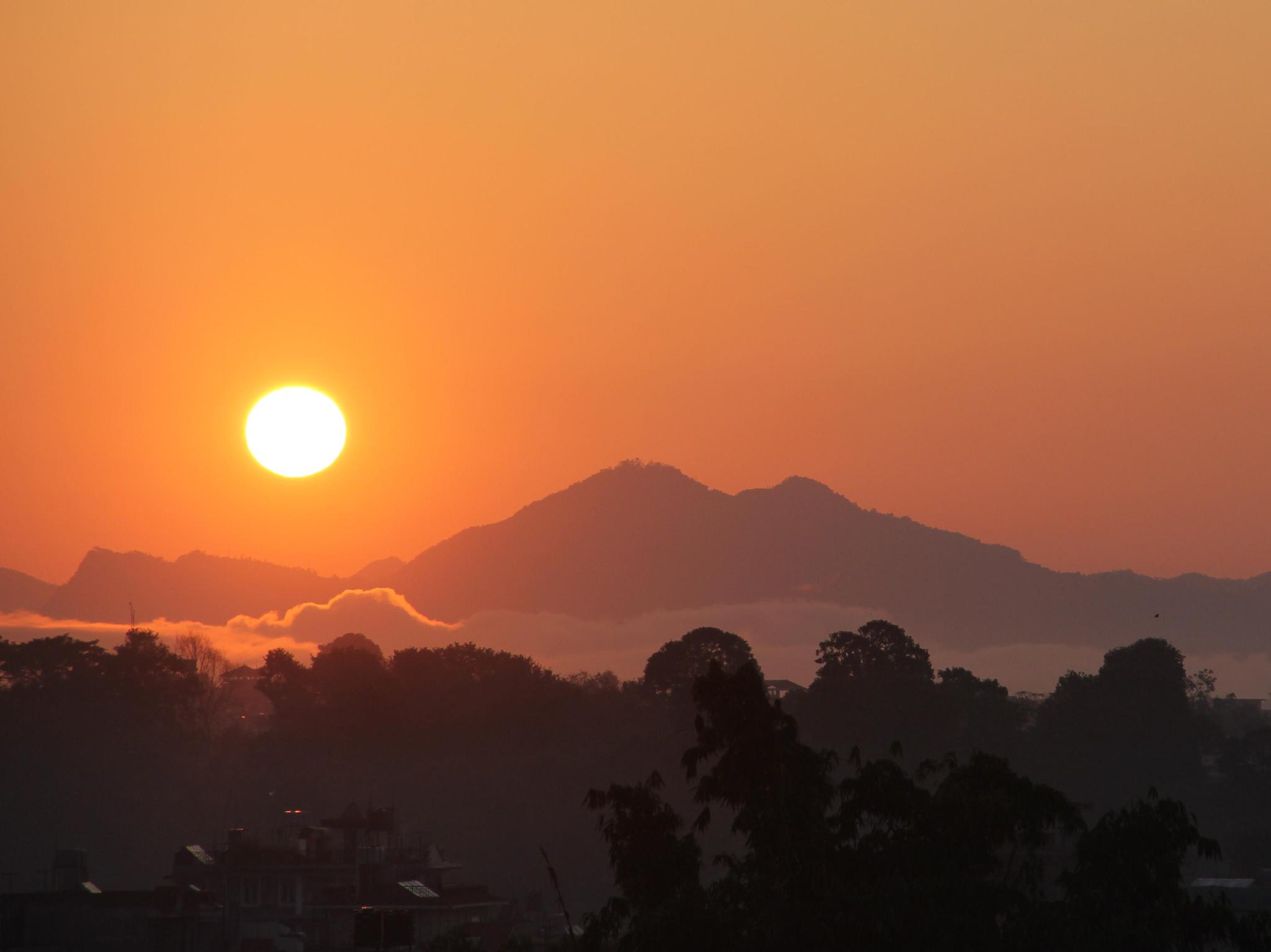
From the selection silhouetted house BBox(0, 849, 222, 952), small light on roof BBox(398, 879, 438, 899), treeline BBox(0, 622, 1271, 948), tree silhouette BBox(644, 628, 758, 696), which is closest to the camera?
silhouetted house BBox(0, 849, 222, 952)

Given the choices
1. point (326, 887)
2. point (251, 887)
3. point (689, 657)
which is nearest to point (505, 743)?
point (689, 657)

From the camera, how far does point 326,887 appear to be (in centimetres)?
8375

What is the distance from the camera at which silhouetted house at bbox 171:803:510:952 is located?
257ft

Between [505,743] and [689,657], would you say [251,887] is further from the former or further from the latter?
[689,657]

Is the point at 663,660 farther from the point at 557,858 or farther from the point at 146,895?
the point at 146,895

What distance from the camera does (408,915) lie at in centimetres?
6372

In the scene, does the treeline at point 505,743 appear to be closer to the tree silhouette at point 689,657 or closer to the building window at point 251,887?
the tree silhouette at point 689,657

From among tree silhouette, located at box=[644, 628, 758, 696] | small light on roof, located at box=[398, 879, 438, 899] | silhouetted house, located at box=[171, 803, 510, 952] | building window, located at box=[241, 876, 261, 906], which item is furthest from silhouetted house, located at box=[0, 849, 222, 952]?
tree silhouette, located at box=[644, 628, 758, 696]

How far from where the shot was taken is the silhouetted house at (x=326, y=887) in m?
78.3

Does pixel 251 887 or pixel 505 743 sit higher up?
pixel 505 743

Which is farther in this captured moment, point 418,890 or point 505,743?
point 505,743

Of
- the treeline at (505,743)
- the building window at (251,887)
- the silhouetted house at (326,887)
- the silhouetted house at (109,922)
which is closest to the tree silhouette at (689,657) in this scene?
the treeline at (505,743)

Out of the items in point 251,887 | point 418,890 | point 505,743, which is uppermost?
point 505,743

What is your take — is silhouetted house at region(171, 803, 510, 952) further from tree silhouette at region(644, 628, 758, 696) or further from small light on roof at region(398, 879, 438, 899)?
tree silhouette at region(644, 628, 758, 696)
